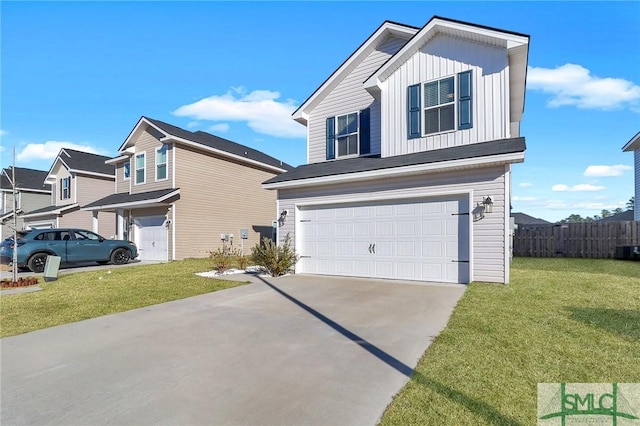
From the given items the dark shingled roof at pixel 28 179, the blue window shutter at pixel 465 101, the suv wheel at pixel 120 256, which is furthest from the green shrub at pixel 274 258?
the dark shingled roof at pixel 28 179

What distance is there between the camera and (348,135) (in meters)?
11.9

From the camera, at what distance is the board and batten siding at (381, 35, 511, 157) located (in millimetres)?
8602

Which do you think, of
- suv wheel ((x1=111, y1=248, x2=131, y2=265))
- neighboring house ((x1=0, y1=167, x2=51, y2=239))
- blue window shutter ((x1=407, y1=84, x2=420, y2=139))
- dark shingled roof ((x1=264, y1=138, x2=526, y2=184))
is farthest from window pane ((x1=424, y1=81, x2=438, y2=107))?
neighboring house ((x1=0, y1=167, x2=51, y2=239))

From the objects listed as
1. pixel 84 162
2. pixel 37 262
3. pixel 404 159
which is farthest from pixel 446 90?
pixel 84 162

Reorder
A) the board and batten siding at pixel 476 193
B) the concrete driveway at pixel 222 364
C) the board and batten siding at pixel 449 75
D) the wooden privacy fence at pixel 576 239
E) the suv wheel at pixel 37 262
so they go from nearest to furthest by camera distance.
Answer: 1. the concrete driveway at pixel 222 364
2. the board and batten siding at pixel 476 193
3. the board and batten siding at pixel 449 75
4. the suv wheel at pixel 37 262
5. the wooden privacy fence at pixel 576 239

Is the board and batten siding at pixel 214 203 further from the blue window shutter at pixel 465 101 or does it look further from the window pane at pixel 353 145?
the blue window shutter at pixel 465 101

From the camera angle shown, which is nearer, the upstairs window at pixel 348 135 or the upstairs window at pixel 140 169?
the upstairs window at pixel 348 135

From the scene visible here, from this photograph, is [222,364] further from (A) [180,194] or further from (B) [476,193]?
(A) [180,194]

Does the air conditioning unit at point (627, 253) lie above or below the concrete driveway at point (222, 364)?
above

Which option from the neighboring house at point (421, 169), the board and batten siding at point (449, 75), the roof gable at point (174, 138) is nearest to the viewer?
the neighboring house at point (421, 169)

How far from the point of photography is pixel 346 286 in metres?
8.41

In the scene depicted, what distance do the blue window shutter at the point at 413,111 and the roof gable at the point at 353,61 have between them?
2375mm

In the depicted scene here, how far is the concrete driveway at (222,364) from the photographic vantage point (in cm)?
275

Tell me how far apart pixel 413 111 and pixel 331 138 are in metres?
3.39
